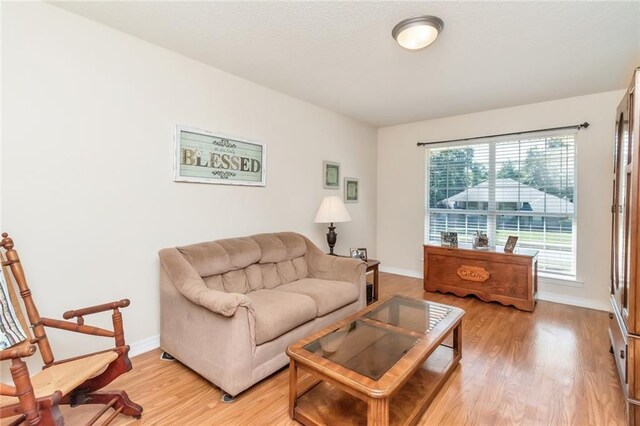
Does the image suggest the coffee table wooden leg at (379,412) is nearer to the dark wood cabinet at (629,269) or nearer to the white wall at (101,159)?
the dark wood cabinet at (629,269)

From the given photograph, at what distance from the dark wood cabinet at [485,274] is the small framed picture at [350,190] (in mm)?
1248

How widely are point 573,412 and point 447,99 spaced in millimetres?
3071

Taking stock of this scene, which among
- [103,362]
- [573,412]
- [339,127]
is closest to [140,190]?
[103,362]

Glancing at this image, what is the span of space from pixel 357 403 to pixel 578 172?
356 cm

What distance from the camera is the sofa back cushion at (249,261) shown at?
2.38 m

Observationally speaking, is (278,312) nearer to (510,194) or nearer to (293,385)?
(293,385)

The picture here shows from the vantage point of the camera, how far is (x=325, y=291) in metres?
2.54

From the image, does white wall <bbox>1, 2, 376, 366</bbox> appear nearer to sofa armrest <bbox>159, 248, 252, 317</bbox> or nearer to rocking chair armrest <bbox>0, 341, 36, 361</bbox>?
sofa armrest <bbox>159, 248, 252, 317</bbox>

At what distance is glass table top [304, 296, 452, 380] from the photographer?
5.21 ft

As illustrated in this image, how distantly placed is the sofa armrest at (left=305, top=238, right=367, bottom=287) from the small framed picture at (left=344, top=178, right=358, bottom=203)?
138 cm

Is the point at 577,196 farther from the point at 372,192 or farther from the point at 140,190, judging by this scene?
the point at 140,190

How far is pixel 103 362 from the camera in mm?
1507

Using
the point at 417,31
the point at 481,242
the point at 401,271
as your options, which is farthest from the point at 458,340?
the point at 401,271

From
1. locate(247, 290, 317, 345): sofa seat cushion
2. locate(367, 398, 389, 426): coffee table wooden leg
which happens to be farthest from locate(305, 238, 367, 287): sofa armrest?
locate(367, 398, 389, 426): coffee table wooden leg
